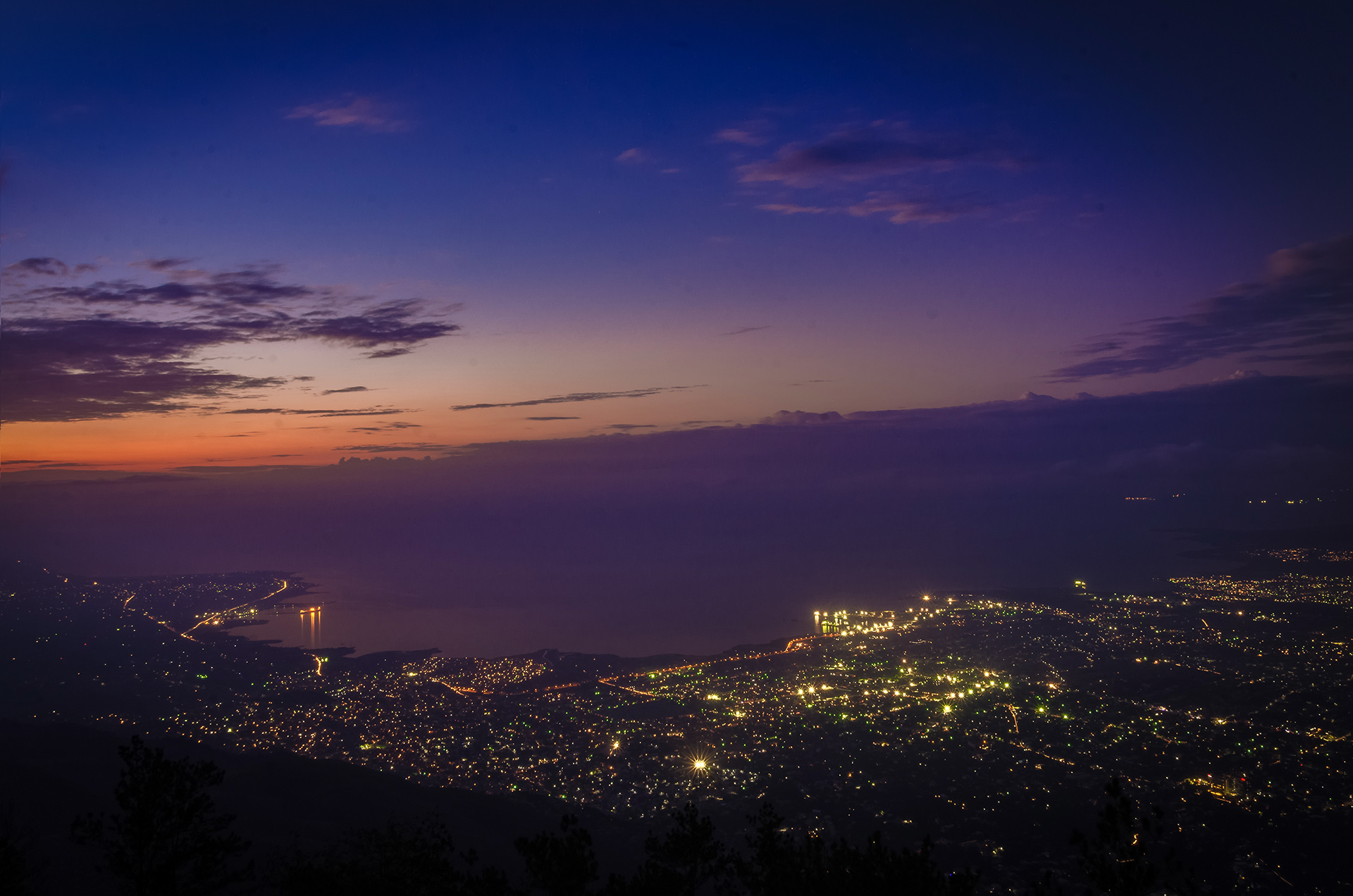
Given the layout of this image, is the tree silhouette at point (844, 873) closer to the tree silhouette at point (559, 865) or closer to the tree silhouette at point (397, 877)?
the tree silhouette at point (559, 865)

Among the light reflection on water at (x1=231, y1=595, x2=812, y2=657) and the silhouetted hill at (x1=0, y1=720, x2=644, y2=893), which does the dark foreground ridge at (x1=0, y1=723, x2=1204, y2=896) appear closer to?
the silhouetted hill at (x1=0, y1=720, x2=644, y2=893)

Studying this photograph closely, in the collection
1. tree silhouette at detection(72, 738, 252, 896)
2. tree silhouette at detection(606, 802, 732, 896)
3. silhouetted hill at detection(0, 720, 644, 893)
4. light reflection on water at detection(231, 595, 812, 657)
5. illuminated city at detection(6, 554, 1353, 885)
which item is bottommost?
light reflection on water at detection(231, 595, 812, 657)

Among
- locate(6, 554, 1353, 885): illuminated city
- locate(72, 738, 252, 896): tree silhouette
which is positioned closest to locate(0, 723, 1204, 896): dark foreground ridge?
locate(72, 738, 252, 896): tree silhouette

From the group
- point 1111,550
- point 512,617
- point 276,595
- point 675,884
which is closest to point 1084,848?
point 675,884

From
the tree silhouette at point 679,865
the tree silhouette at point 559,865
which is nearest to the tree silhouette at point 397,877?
the tree silhouette at point 559,865

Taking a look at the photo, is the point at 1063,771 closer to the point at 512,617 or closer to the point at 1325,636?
the point at 1325,636

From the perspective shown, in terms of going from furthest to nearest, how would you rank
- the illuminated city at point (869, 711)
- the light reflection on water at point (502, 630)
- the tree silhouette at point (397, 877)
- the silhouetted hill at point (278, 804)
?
the light reflection on water at point (502, 630)
the illuminated city at point (869, 711)
the silhouetted hill at point (278, 804)
the tree silhouette at point (397, 877)
